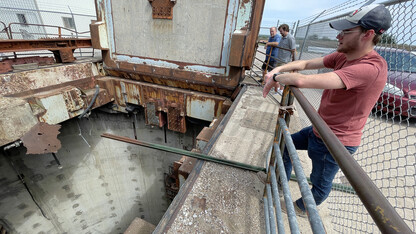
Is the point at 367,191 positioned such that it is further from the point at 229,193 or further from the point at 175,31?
the point at 175,31

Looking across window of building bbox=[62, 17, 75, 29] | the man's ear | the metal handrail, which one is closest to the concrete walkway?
the metal handrail

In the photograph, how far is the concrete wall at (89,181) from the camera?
4164 millimetres

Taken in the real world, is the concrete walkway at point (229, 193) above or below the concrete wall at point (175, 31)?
below

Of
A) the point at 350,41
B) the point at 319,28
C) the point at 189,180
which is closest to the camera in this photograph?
the point at 350,41

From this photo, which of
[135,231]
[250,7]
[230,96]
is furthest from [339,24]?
[230,96]

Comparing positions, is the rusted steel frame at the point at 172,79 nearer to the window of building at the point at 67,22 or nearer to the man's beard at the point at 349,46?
the man's beard at the point at 349,46

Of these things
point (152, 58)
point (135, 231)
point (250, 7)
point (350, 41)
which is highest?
point (250, 7)

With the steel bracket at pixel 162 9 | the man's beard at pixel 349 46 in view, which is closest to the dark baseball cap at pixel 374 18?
the man's beard at pixel 349 46

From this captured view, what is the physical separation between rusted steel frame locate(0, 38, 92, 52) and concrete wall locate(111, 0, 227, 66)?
90 centimetres

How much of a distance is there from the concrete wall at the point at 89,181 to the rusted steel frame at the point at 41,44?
1840mm

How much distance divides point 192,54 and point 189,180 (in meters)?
2.82

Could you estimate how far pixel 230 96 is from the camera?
418 cm

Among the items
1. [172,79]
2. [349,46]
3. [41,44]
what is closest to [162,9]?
[172,79]

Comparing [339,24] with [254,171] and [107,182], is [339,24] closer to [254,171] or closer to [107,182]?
[254,171]
